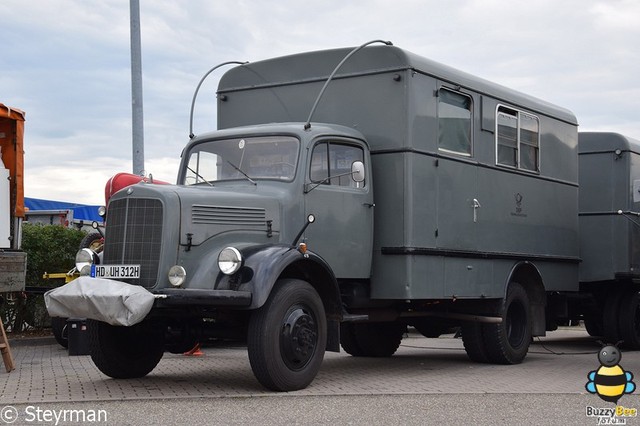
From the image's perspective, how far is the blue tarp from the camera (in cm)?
2525

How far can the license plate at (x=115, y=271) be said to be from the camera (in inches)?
367

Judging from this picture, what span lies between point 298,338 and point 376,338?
459 centimetres

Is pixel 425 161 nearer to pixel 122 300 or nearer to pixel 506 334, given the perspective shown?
pixel 506 334

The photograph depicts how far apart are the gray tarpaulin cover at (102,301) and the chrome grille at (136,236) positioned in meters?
0.43

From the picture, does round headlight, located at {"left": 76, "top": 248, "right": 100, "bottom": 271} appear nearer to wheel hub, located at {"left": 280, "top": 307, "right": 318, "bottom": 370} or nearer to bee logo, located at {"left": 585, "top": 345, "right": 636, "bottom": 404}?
wheel hub, located at {"left": 280, "top": 307, "right": 318, "bottom": 370}

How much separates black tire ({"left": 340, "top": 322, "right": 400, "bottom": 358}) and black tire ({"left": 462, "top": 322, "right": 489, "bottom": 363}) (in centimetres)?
110

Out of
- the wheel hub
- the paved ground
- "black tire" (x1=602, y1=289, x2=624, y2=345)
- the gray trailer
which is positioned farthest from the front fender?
"black tire" (x1=602, y1=289, x2=624, y2=345)

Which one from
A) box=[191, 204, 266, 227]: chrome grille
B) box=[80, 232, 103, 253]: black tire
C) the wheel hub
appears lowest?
the wheel hub

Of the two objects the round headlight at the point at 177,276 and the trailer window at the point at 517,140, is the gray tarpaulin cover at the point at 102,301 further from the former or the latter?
the trailer window at the point at 517,140

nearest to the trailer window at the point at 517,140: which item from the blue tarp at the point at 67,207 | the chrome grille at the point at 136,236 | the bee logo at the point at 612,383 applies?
the bee logo at the point at 612,383

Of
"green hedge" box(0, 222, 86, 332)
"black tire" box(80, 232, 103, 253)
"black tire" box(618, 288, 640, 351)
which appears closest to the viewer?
"black tire" box(80, 232, 103, 253)

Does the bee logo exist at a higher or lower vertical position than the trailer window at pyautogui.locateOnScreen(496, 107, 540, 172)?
lower

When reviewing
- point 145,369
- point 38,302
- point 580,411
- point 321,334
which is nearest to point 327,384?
point 321,334

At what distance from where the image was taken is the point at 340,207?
10.7 m
